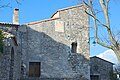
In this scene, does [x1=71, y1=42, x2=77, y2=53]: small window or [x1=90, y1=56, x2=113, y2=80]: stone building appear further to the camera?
[x1=90, y1=56, x2=113, y2=80]: stone building

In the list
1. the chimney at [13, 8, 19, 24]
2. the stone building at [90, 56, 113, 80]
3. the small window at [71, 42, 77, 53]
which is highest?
the chimney at [13, 8, 19, 24]

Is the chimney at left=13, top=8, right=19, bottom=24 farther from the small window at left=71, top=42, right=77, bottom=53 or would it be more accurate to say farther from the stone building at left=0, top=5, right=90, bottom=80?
the small window at left=71, top=42, right=77, bottom=53

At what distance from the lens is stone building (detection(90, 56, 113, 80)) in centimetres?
2316

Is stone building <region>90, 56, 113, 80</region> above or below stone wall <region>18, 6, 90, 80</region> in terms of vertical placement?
below

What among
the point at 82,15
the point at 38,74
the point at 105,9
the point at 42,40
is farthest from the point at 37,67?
the point at 105,9

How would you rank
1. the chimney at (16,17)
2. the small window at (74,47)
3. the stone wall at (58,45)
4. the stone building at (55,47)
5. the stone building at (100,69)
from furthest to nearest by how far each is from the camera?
1. the stone building at (100,69)
2. the small window at (74,47)
3. the chimney at (16,17)
4. the stone wall at (58,45)
5. the stone building at (55,47)

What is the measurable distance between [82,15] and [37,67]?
17.6 feet

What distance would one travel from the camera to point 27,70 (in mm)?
18984

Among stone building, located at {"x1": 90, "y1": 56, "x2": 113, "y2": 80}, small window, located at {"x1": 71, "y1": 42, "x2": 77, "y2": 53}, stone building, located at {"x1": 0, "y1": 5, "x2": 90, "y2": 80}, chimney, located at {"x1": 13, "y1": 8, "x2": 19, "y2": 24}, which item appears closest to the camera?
stone building, located at {"x1": 0, "y1": 5, "x2": 90, "y2": 80}

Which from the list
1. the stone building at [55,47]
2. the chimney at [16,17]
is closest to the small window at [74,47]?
the stone building at [55,47]

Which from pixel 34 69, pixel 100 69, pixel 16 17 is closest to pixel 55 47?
pixel 34 69

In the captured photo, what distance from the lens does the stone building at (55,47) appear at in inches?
750

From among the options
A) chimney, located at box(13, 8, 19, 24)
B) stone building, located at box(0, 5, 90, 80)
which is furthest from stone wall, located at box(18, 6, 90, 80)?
chimney, located at box(13, 8, 19, 24)

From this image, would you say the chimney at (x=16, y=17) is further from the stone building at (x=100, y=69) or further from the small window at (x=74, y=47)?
the stone building at (x=100, y=69)
